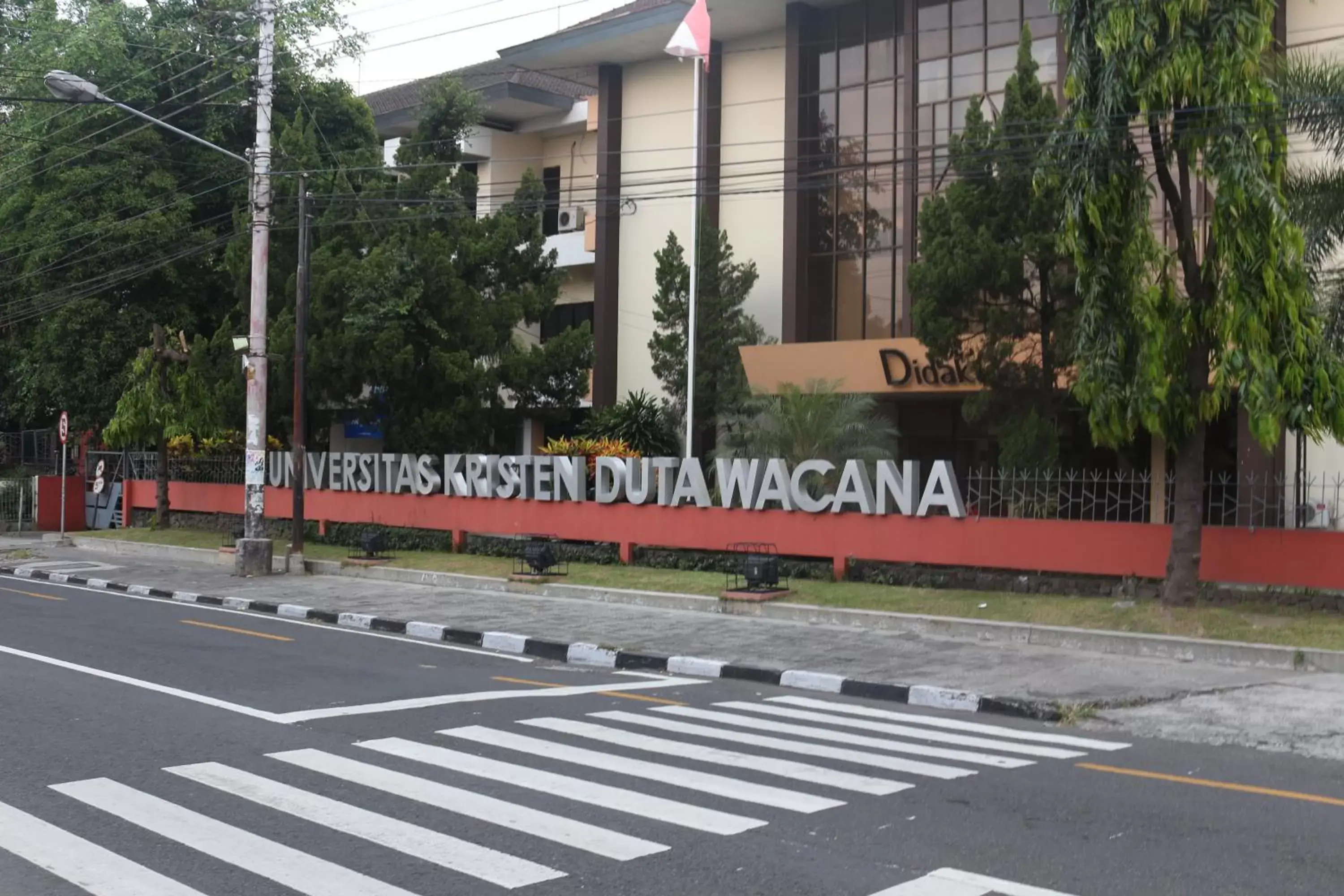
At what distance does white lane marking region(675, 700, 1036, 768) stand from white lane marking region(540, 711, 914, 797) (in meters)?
0.54

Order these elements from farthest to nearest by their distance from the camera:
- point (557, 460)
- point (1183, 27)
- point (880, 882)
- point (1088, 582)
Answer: point (557, 460)
point (1088, 582)
point (1183, 27)
point (880, 882)

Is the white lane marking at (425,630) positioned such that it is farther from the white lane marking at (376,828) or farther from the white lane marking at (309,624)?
the white lane marking at (376,828)

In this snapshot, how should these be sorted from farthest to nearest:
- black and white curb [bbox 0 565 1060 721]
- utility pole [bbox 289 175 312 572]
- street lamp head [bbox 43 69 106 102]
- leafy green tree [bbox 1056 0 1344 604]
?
utility pole [bbox 289 175 312 572]
street lamp head [bbox 43 69 106 102]
leafy green tree [bbox 1056 0 1344 604]
black and white curb [bbox 0 565 1060 721]

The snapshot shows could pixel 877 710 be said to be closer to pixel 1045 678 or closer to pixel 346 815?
pixel 1045 678

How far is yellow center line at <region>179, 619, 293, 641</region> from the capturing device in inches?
600

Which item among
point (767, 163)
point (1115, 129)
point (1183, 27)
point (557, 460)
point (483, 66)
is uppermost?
point (483, 66)

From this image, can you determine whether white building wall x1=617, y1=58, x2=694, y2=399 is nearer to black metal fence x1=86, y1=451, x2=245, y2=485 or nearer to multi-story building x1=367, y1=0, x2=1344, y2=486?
multi-story building x1=367, y1=0, x2=1344, y2=486

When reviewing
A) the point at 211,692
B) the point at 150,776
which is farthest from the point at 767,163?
the point at 150,776

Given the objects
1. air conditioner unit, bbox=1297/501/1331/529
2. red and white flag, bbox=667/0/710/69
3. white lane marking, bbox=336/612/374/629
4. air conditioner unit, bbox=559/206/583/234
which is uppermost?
red and white flag, bbox=667/0/710/69

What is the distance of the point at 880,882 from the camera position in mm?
5664

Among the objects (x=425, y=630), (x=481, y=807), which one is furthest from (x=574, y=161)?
(x=481, y=807)

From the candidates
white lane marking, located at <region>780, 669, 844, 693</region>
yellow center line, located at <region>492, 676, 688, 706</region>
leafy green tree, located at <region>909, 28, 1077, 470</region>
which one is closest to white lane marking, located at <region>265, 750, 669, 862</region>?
yellow center line, located at <region>492, 676, 688, 706</region>

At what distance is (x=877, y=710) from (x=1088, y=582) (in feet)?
23.1

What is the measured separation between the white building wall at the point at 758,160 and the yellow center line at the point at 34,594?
15.5 meters
